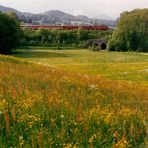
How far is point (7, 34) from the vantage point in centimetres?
13862

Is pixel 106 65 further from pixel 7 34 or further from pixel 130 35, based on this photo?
pixel 130 35

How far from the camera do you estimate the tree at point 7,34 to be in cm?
13688

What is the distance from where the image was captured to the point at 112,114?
37.4 feet

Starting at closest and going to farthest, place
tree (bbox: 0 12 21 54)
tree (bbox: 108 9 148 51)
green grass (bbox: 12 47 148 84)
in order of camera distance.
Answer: green grass (bbox: 12 47 148 84), tree (bbox: 0 12 21 54), tree (bbox: 108 9 148 51)

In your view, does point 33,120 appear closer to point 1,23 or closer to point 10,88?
point 10,88

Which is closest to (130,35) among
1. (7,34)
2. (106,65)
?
(7,34)

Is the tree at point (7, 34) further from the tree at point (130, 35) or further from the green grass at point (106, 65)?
the tree at point (130, 35)

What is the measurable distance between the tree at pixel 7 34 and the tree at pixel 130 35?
142 feet

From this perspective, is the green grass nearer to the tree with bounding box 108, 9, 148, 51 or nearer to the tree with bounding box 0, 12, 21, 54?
the tree with bounding box 0, 12, 21, 54

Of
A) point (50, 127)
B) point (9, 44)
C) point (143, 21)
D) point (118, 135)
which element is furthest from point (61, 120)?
point (143, 21)

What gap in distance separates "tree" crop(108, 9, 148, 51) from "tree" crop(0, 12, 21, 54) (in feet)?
142

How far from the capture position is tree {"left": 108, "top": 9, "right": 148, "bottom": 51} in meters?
172

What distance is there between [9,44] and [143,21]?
229ft

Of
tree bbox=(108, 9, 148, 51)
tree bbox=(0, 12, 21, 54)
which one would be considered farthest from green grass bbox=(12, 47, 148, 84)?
tree bbox=(108, 9, 148, 51)
